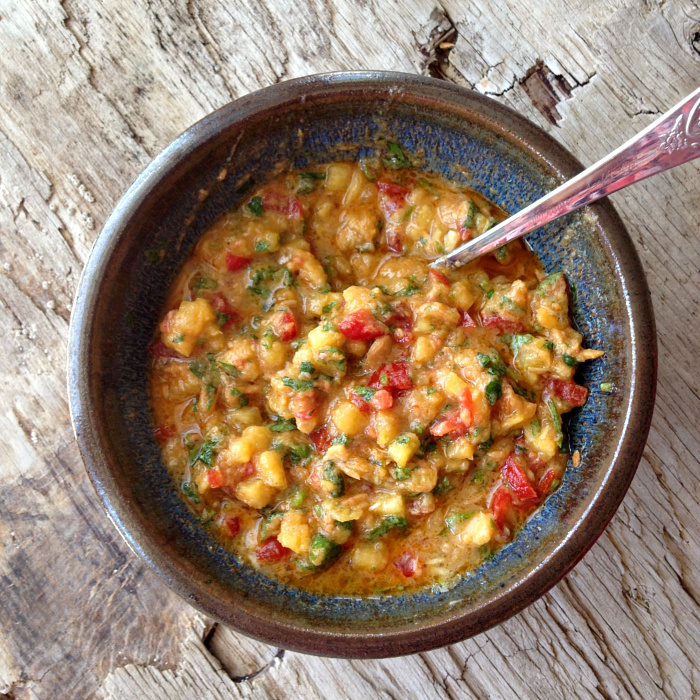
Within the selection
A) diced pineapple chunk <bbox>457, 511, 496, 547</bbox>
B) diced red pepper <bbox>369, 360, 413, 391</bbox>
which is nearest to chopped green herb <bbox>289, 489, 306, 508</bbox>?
diced red pepper <bbox>369, 360, 413, 391</bbox>

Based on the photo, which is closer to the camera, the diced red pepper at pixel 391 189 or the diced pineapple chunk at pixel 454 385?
the diced pineapple chunk at pixel 454 385

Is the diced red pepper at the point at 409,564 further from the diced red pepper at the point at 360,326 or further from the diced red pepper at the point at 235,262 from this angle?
the diced red pepper at the point at 235,262

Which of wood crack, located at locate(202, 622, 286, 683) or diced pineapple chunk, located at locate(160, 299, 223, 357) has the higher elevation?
A: diced pineapple chunk, located at locate(160, 299, 223, 357)

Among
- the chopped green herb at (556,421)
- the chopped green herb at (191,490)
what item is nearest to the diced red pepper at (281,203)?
the chopped green herb at (191,490)

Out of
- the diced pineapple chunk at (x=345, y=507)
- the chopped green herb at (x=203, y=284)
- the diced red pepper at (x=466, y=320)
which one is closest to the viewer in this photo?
the diced pineapple chunk at (x=345, y=507)

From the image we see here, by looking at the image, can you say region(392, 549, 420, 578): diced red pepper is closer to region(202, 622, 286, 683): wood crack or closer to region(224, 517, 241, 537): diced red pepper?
region(224, 517, 241, 537): diced red pepper

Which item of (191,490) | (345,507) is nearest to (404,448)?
(345,507)

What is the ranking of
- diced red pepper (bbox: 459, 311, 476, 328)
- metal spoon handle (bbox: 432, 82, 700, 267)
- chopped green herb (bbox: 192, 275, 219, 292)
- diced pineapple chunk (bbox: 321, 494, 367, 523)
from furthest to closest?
chopped green herb (bbox: 192, 275, 219, 292) < diced red pepper (bbox: 459, 311, 476, 328) < diced pineapple chunk (bbox: 321, 494, 367, 523) < metal spoon handle (bbox: 432, 82, 700, 267)
